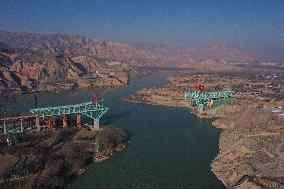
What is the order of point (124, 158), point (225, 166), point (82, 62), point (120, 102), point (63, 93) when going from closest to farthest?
1. point (225, 166)
2. point (124, 158)
3. point (120, 102)
4. point (63, 93)
5. point (82, 62)

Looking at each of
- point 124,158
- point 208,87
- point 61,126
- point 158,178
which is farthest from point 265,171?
point 208,87

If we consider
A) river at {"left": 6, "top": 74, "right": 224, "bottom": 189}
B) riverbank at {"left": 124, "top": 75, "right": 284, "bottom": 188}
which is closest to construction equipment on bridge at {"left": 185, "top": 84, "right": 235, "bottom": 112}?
riverbank at {"left": 124, "top": 75, "right": 284, "bottom": 188}

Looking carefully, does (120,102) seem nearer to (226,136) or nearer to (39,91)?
(39,91)

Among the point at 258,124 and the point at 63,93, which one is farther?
the point at 63,93

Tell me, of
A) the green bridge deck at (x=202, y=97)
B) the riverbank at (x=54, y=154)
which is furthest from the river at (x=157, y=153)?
the green bridge deck at (x=202, y=97)

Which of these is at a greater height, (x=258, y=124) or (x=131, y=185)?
(x=258, y=124)

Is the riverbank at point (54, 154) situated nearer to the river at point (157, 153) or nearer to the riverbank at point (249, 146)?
the river at point (157, 153)

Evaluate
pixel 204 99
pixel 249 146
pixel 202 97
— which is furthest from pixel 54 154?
pixel 204 99

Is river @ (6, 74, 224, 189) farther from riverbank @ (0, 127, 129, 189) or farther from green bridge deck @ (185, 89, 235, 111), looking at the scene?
green bridge deck @ (185, 89, 235, 111)
